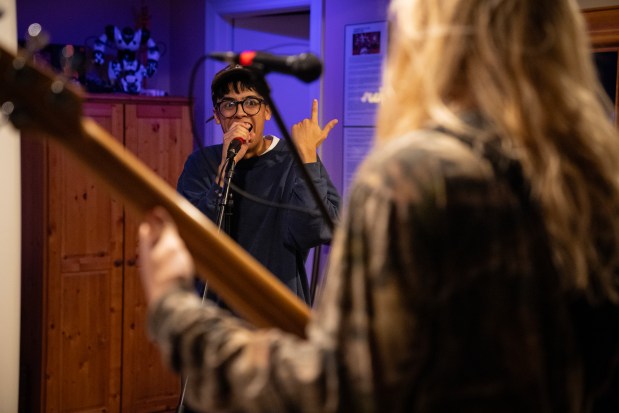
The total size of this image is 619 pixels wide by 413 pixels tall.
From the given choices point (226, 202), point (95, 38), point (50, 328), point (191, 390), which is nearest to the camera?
point (191, 390)

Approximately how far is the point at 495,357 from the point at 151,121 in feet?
10.7

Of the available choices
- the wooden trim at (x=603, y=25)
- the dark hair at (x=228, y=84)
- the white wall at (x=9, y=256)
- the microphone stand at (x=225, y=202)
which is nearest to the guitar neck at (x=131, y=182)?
the microphone stand at (x=225, y=202)

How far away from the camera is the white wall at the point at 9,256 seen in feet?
8.38

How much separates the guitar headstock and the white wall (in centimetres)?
165

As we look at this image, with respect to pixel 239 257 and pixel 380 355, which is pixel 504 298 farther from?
pixel 239 257

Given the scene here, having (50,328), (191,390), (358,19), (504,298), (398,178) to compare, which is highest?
(358,19)

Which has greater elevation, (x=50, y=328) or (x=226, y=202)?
(x=226, y=202)

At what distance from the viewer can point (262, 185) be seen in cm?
251

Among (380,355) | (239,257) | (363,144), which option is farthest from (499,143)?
(363,144)

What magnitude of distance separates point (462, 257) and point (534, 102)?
207 mm

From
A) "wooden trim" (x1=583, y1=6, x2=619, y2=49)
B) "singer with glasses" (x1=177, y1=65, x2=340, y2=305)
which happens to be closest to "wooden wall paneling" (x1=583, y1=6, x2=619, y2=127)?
"wooden trim" (x1=583, y1=6, x2=619, y2=49)

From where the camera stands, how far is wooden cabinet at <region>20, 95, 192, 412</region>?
3.60m

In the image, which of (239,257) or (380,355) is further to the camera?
(239,257)

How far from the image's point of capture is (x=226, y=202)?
7.08 feet
